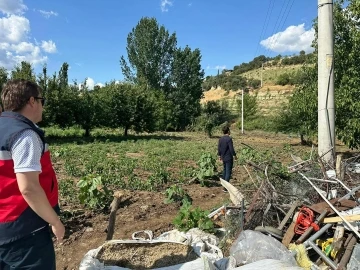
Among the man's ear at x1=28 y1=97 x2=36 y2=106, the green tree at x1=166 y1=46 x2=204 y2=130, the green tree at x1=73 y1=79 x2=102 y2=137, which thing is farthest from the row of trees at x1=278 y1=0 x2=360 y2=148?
the green tree at x1=166 y1=46 x2=204 y2=130

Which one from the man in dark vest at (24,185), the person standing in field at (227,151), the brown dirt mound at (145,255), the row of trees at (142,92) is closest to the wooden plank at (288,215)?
the brown dirt mound at (145,255)

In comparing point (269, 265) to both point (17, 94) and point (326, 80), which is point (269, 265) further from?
point (326, 80)

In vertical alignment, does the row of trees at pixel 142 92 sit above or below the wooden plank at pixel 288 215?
above

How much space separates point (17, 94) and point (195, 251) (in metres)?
2.58

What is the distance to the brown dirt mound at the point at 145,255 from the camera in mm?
3713

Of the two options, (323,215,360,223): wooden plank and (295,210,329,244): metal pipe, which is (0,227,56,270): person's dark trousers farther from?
(323,215,360,223): wooden plank

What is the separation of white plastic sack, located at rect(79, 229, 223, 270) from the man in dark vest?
3.74 feet

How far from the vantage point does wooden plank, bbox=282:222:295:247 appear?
12.2 feet

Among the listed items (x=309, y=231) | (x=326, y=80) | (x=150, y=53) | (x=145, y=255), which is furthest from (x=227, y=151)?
(x=150, y=53)

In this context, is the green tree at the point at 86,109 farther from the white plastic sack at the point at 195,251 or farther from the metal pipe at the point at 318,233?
the metal pipe at the point at 318,233

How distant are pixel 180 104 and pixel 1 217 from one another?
40.2 metres

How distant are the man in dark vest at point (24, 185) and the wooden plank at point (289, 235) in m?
2.42

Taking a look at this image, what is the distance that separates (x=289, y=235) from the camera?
375cm

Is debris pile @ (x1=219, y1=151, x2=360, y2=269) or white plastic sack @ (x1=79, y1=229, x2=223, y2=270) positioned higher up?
debris pile @ (x1=219, y1=151, x2=360, y2=269)
